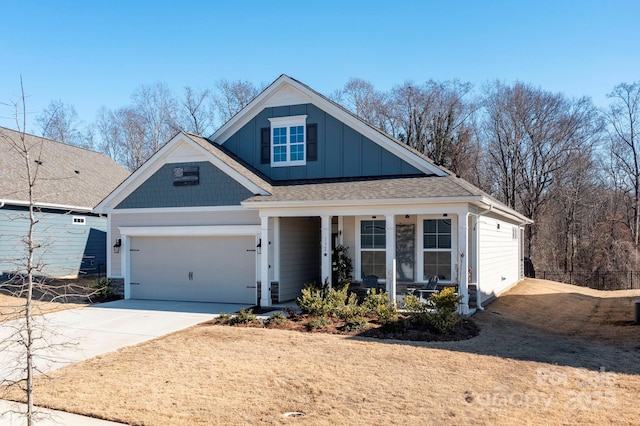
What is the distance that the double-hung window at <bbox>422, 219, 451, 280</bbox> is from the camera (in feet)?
45.3

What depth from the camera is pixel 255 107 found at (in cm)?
1609

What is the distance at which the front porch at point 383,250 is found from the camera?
43.3 feet

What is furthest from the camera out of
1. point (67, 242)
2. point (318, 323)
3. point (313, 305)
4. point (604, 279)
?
point (604, 279)

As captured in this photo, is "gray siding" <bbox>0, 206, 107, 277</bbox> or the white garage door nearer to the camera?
the white garage door

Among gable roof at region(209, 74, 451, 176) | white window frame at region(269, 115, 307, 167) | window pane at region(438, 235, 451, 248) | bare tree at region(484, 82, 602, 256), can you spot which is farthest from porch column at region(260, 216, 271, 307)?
bare tree at region(484, 82, 602, 256)

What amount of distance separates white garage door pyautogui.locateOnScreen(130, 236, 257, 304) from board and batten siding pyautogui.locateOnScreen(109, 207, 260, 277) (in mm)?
501

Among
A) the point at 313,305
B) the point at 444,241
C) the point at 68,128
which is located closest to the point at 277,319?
the point at 313,305

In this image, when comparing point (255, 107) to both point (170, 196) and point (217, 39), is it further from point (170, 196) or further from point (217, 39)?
point (217, 39)

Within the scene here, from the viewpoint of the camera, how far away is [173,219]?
1513 centimetres

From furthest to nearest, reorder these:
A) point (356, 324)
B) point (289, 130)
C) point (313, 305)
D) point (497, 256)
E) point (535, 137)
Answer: point (535, 137) → point (497, 256) → point (289, 130) → point (313, 305) → point (356, 324)

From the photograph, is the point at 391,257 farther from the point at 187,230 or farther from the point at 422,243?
the point at 187,230

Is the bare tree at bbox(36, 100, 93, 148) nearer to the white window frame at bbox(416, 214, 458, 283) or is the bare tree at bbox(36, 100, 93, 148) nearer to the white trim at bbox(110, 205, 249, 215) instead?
the white trim at bbox(110, 205, 249, 215)

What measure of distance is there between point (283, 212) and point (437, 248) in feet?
14.6

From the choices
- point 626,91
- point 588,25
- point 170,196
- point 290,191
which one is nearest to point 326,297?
point 290,191
